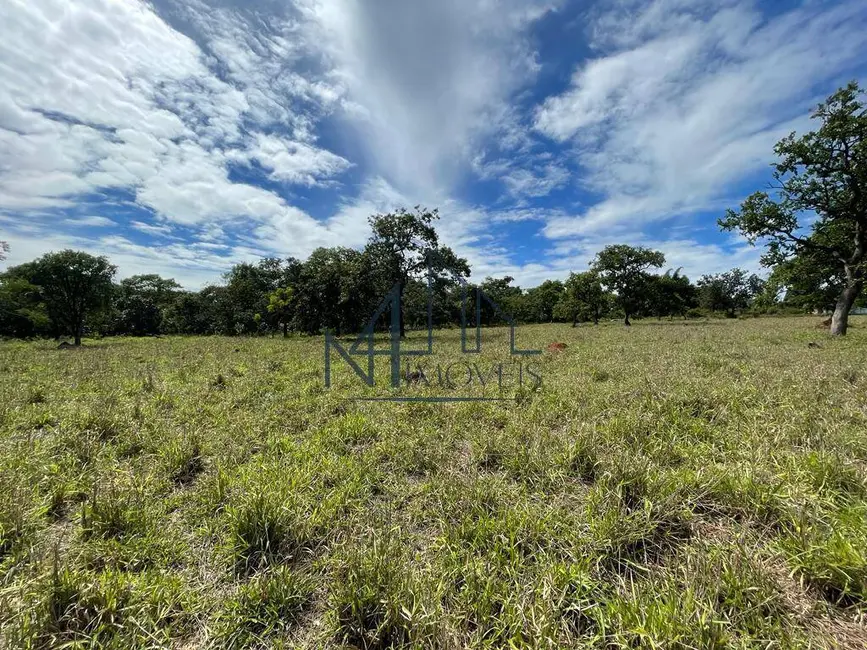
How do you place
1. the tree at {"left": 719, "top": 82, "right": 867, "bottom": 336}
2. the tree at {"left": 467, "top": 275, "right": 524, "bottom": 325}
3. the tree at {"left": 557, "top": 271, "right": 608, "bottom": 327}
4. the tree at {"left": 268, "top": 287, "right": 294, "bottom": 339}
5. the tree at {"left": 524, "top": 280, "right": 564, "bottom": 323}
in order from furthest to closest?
the tree at {"left": 524, "top": 280, "right": 564, "bottom": 323} → the tree at {"left": 467, "top": 275, "right": 524, "bottom": 325} → the tree at {"left": 557, "top": 271, "right": 608, "bottom": 327} → the tree at {"left": 268, "top": 287, "right": 294, "bottom": 339} → the tree at {"left": 719, "top": 82, "right": 867, "bottom": 336}

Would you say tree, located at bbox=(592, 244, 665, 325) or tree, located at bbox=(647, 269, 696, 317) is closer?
tree, located at bbox=(592, 244, 665, 325)

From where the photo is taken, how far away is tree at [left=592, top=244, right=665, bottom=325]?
40.5 m

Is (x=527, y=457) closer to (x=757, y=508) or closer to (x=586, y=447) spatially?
(x=586, y=447)

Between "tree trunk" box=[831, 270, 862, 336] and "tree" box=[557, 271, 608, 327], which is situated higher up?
"tree" box=[557, 271, 608, 327]

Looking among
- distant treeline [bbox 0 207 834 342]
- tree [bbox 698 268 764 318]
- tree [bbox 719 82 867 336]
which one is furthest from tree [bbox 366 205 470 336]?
tree [bbox 698 268 764 318]

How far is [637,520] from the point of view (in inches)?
109

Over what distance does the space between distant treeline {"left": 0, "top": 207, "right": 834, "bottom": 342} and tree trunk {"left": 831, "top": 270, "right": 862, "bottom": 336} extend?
1871 mm

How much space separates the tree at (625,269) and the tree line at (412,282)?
13cm

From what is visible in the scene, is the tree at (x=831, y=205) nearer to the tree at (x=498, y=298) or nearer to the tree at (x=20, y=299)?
the tree at (x=498, y=298)

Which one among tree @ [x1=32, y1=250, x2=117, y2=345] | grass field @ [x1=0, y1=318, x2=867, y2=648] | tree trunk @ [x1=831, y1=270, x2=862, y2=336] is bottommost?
grass field @ [x1=0, y1=318, x2=867, y2=648]

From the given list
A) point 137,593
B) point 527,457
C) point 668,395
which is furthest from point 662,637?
point 668,395

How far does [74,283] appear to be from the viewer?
2625cm

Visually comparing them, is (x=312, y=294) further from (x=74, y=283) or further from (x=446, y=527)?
(x=446, y=527)

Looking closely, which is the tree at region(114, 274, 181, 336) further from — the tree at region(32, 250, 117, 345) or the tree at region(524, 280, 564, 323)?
the tree at region(524, 280, 564, 323)
